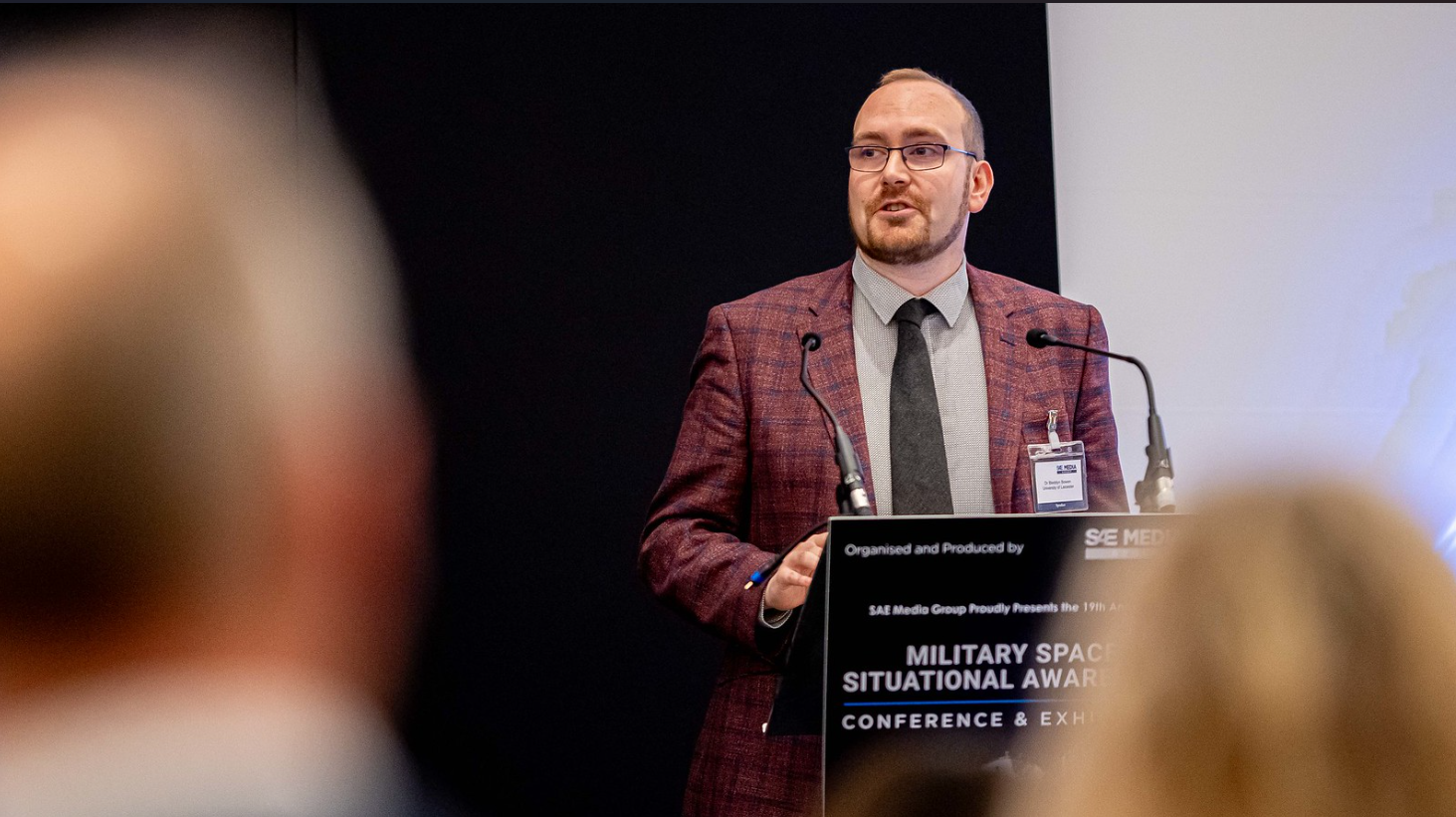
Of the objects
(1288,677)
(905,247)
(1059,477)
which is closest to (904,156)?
(905,247)

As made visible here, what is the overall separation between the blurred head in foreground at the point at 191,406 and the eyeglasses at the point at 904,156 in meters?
1.42

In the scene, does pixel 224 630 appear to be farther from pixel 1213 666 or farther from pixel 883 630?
pixel 1213 666

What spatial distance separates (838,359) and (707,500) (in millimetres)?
303

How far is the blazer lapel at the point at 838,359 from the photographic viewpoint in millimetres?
1970

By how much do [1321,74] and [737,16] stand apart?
5.32 ft

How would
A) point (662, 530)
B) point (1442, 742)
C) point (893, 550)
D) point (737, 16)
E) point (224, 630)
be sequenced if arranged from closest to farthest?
point (1442, 742), point (893, 550), point (662, 530), point (224, 630), point (737, 16)

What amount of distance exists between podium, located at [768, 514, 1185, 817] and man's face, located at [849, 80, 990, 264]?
2.94ft

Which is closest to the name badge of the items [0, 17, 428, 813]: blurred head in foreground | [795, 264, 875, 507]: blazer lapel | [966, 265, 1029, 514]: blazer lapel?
[966, 265, 1029, 514]: blazer lapel

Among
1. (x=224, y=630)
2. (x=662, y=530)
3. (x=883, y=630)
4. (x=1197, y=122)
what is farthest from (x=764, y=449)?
(x=1197, y=122)

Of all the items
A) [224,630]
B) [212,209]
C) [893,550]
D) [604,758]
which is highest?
[212,209]

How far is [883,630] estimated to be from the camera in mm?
1366

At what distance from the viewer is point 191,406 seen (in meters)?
3.06

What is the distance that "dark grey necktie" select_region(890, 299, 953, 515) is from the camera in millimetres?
1930

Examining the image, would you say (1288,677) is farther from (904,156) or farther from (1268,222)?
(1268,222)
